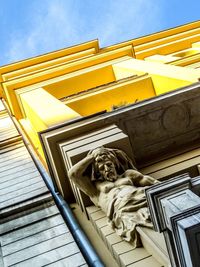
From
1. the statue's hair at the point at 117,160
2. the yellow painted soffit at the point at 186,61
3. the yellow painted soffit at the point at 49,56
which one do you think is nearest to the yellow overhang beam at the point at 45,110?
the statue's hair at the point at 117,160

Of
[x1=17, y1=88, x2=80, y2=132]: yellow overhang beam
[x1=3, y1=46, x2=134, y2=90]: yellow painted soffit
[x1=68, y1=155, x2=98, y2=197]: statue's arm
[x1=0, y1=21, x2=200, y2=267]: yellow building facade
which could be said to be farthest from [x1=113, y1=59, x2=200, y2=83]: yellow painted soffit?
[x1=68, y1=155, x2=98, y2=197]: statue's arm

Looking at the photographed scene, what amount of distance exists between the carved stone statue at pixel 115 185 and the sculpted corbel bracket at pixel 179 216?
1.34m

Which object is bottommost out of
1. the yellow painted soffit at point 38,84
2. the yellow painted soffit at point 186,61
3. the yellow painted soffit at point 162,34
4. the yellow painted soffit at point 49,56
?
the yellow painted soffit at point 186,61

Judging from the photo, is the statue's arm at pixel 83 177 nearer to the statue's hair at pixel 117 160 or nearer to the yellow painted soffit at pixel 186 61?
the statue's hair at pixel 117 160

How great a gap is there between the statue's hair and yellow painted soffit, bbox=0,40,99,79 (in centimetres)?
1288

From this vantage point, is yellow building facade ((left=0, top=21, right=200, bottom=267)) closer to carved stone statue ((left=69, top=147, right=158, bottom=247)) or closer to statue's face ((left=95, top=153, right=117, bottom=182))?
carved stone statue ((left=69, top=147, right=158, bottom=247))

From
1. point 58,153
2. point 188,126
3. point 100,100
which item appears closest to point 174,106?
point 188,126

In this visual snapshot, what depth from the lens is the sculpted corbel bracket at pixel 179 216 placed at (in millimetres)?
3719

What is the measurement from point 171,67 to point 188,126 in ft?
14.6

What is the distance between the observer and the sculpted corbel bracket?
12.2 feet

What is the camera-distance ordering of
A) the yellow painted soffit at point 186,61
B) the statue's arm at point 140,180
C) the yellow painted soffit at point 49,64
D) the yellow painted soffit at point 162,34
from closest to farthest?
the statue's arm at point 140,180, the yellow painted soffit at point 186,61, the yellow painted soffit at point 49,64, the yellow painted soffit at point 162,34

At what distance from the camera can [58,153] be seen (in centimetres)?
760

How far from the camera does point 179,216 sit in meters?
3.82

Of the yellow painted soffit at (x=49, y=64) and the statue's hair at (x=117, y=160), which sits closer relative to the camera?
the statue's hair at (x=117, y=160)
